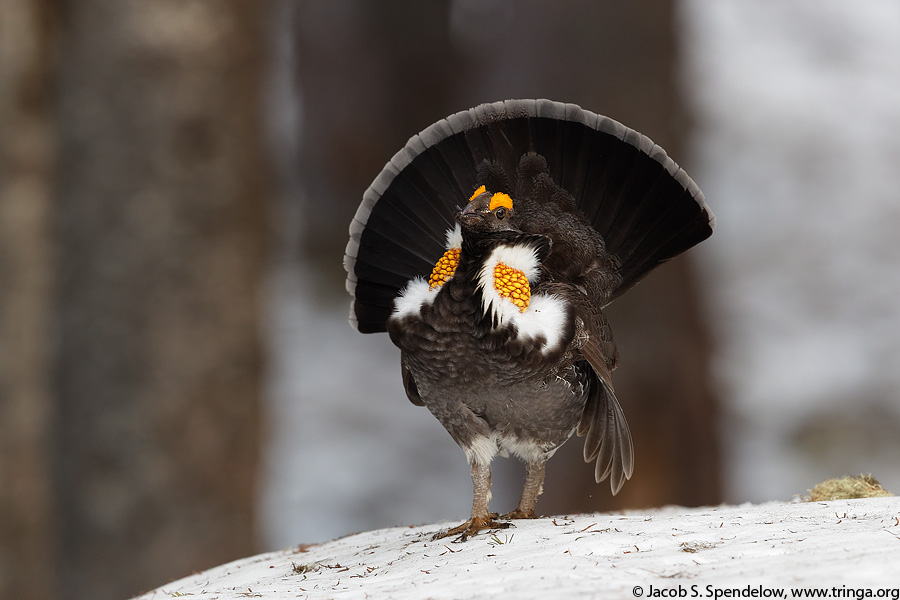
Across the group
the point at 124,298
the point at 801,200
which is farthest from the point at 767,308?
the point at 124,298

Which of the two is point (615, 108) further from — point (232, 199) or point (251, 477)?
point (251, 477)

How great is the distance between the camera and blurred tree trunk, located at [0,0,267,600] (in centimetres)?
742

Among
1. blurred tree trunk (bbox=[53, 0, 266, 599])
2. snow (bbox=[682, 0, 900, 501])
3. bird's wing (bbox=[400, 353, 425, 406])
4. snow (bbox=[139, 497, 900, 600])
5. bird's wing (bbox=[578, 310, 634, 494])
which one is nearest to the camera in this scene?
snow (bbox=[139, 497, 900, 600])

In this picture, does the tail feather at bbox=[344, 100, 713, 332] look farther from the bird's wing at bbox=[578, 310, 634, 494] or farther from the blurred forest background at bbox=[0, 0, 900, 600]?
the blurred forest background at bbox=[0, 0, 900, 600]

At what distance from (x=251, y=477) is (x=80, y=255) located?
2138 mm

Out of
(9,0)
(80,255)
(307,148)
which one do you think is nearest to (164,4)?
(9,0)

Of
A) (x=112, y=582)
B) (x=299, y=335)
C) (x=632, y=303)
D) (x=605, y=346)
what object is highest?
(x=299, y=335)

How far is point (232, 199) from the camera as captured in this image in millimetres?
7719

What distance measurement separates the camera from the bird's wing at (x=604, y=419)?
4.97 meters

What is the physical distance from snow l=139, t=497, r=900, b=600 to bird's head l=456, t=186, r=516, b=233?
1.42m

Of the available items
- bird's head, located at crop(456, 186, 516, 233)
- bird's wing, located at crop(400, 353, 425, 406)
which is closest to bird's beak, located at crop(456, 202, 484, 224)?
bird's head, located at crop(456, 186, 516, 233)

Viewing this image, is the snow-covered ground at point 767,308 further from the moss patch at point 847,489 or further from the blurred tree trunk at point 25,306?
the moss patch at point 847,489

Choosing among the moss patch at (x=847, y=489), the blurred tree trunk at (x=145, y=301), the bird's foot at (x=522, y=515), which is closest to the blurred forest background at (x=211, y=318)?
the blurred tree trunk at (x=145, y=301)

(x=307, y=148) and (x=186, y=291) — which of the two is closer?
(x=186, y=291)
